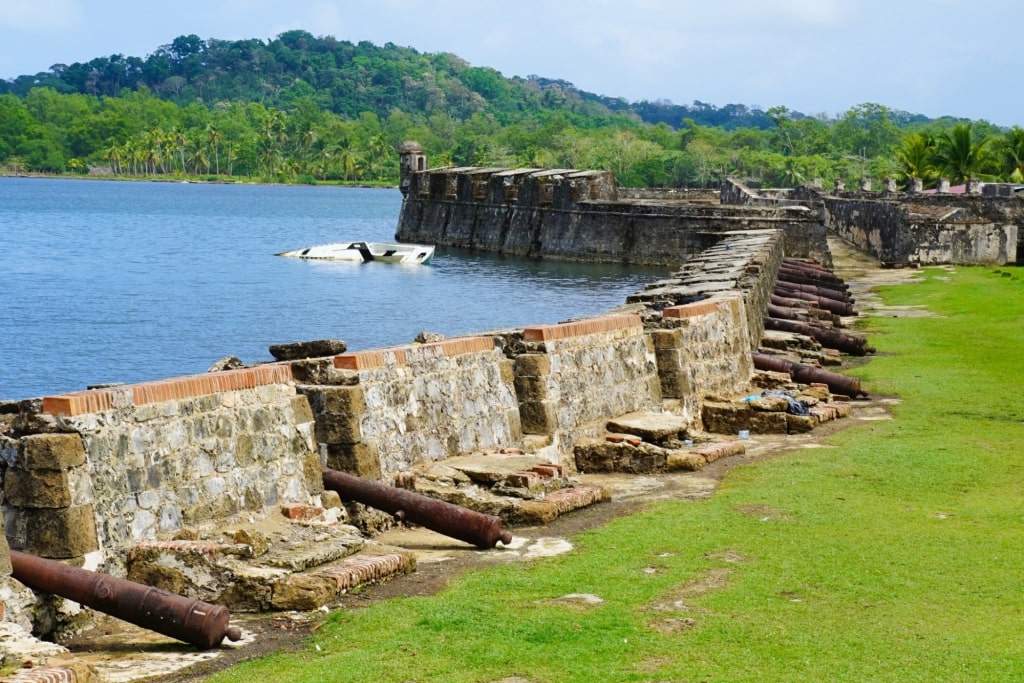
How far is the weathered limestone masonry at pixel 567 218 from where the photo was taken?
53.0 meters

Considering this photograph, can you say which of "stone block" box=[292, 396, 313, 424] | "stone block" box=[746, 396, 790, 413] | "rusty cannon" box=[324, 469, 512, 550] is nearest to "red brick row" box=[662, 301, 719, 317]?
"stone block" box=[746, 396, 790, 413]

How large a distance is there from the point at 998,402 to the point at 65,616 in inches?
446

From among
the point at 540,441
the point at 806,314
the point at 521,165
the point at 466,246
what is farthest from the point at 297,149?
the point at 540,441

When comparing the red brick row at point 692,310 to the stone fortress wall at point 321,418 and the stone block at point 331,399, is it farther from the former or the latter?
the stone block at point 331,399

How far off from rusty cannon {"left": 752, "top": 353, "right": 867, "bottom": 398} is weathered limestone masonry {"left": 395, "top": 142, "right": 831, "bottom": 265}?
88.7 ft

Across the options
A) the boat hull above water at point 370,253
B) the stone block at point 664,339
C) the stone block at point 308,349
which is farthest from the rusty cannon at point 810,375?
the boat hull above water at point 370,253

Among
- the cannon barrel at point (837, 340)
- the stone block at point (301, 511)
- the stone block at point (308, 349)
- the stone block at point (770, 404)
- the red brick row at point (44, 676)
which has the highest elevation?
the stone block at point (308, 349)

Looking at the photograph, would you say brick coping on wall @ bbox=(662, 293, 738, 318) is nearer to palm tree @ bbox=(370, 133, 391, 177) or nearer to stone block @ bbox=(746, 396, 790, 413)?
stone block @ bbox=(746, 396, 790, 413)

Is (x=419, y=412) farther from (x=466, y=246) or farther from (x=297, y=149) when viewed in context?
(x=297, y=149)

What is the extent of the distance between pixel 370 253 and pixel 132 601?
60.2m

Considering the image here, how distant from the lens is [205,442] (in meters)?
8.54

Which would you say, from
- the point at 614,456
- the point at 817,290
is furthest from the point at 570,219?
the point at 614,456

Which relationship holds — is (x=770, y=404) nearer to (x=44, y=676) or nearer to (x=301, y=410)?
(x=301, y=410)

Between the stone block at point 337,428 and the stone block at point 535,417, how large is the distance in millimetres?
2609
